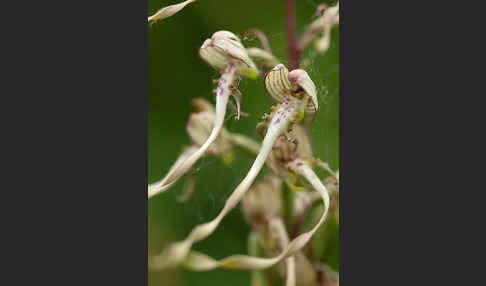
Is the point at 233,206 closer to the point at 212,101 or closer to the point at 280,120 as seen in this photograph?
the point at 280,120

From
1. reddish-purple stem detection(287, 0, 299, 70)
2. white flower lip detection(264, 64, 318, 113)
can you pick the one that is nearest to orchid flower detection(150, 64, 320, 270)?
white flower lip detection(264, 64, 318, 113)

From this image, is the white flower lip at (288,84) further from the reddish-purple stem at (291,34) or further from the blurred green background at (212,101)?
the reddish-purple stem at (291,34)

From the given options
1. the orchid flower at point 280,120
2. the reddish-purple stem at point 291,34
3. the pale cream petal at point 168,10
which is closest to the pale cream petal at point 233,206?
the orchid flower at point 280,120

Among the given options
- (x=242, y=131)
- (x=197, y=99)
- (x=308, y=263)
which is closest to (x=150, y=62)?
(x=197, y=99)

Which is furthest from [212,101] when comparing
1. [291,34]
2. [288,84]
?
[288,84]

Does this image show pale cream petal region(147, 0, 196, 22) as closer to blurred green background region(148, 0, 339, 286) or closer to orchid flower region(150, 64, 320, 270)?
blurred green background region(148, 0, 339, 286)

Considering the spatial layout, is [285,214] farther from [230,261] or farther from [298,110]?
[298,110]

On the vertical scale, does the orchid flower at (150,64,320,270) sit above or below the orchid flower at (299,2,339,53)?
below
